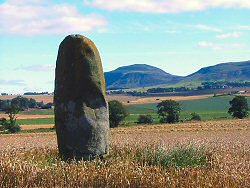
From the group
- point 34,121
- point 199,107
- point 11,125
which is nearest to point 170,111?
point 11,125

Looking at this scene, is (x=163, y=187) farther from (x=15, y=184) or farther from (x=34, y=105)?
(x=34, y=105)

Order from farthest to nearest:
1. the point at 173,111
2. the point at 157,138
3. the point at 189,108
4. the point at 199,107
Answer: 1. the point at 199,107
2. the point at 189,108
3. the point at 173,111
4. the point at 157,138

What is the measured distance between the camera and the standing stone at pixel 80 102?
53.0ft

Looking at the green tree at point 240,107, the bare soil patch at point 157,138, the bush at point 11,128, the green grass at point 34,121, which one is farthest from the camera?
the green grass at point 34,121

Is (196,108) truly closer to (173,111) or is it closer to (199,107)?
(199,107)

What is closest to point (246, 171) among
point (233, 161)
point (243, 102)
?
point (233, 161)

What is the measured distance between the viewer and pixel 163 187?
1162 centimetres

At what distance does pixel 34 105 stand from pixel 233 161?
11858 centimetres

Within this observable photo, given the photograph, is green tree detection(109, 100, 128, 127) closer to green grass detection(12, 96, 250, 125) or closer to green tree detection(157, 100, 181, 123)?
green tree detection(157, 100, 181, 123)

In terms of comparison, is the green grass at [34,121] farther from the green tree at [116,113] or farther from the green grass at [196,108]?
the green tree at [116,113]

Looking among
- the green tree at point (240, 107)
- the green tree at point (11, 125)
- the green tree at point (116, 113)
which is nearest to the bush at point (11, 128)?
the green tree at point (11, 125)

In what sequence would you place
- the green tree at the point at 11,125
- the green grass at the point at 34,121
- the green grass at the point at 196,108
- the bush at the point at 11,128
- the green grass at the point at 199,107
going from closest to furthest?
the bush at the point at 11,128
the green tree at the point at 11,125
the green grass at the point at 34,121
the green grass at the point at 196,108
the green grass at the point at 199,107

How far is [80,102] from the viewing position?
1638 cm

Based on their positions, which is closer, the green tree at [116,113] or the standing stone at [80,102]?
the standing stone at [80,102]
